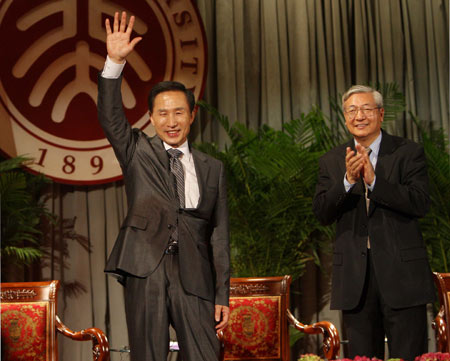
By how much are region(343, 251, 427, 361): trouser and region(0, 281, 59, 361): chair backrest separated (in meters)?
1.58

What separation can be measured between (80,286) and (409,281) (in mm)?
2615

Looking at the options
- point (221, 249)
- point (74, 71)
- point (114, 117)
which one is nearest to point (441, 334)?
point (221, 249)

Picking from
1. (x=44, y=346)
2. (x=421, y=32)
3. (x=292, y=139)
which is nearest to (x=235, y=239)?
(x=292, y=139)

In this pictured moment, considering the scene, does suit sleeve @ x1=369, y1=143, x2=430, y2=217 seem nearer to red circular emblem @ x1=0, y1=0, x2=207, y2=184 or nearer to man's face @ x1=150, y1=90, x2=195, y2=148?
man's face @ x1=150, y1=90, x2=195, y2=148

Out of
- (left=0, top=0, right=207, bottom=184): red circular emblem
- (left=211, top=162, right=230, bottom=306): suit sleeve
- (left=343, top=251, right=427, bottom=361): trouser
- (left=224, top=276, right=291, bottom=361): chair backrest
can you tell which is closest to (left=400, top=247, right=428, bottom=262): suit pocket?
(left=343, top=251, right=427, bottom=361): trouser

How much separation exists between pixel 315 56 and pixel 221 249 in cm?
294

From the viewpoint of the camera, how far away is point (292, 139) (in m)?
4.41

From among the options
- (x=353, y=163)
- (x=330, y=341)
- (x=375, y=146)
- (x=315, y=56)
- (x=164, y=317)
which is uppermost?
(x=315, y=56)

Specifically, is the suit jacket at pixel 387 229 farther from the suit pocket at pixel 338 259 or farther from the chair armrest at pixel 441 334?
the chair armrest at pixel 441 334

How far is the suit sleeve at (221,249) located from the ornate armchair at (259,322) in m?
1.29

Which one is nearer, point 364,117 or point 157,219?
point 157,219

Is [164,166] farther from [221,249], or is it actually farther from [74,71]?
[74,71]

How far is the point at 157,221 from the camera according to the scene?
2.18m

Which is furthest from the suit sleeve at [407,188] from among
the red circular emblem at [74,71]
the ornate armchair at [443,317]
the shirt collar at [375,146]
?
the red circular emblem at [74,71]
